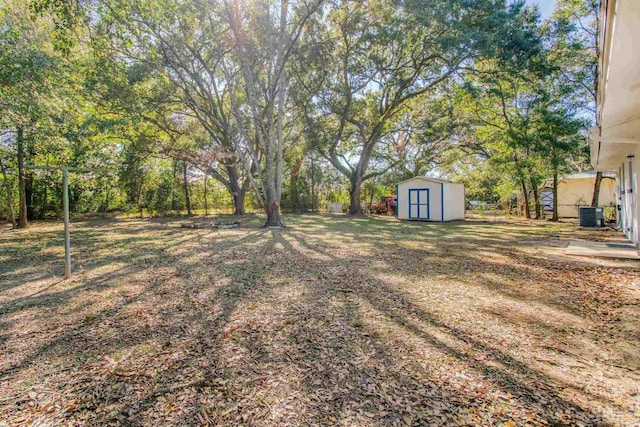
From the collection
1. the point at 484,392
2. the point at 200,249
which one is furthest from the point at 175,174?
the point at 484,392

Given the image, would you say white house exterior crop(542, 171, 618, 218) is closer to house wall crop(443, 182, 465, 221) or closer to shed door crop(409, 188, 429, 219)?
house wall crop(443, 182, 465, 221)

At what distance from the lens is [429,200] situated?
14438 mm

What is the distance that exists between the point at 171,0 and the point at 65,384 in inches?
392

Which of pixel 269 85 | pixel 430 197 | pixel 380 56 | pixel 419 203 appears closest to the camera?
pixel 269 85

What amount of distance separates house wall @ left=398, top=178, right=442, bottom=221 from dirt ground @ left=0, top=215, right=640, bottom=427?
369 inches

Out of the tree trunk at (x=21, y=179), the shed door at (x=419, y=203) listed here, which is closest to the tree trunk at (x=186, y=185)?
the tree trunk at (x=21, y=179)

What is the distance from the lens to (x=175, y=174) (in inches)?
726

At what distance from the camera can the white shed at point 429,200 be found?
1414 centimetres

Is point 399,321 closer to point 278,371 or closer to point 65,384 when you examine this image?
point 278,371

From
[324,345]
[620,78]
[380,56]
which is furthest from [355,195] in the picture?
[324,345]

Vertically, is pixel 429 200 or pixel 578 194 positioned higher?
pixel 578 194

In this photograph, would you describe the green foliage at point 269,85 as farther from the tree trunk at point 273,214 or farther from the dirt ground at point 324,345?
the dirt ground at point 324,345

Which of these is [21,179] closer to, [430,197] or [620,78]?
[620,78]

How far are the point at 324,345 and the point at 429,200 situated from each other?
13.2 m
